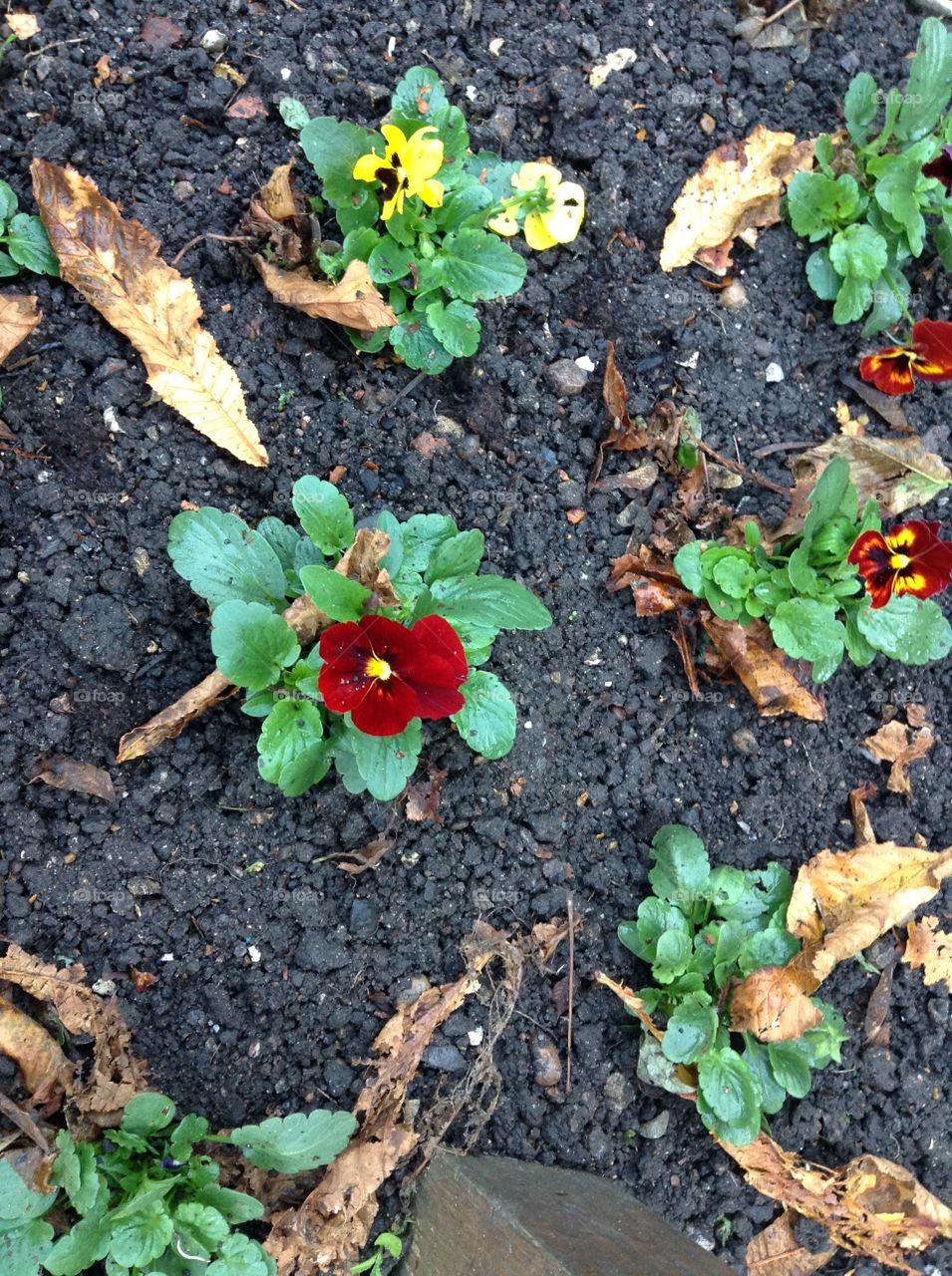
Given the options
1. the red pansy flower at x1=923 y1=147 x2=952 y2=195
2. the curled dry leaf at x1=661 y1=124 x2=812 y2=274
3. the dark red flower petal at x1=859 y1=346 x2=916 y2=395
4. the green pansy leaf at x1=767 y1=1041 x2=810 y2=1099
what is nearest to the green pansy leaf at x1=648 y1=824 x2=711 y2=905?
the green pansy leaf at x1=767 y1=1041 x2=810 y2=1099

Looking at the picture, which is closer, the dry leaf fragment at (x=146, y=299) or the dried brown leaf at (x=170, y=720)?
the dried brown leaf at (x=170, y=720)

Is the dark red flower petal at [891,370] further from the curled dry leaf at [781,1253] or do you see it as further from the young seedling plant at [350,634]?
the curled dry leaf at [781,1253]

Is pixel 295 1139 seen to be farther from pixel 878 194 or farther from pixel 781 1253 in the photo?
pixel 878 194

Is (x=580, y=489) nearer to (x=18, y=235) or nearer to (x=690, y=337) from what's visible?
(x=690, y=337)

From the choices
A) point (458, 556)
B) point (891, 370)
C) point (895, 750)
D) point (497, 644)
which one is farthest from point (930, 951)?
point (458, 556)

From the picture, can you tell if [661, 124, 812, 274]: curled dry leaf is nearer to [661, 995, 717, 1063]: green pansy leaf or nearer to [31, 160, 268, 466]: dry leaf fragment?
[31, 160, 268, 466]: dry leaf fragment

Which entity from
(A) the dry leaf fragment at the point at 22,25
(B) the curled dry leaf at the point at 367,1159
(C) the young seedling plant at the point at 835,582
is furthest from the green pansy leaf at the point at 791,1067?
(A) the dry leaf fragment at the point at 22,25
